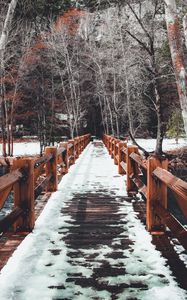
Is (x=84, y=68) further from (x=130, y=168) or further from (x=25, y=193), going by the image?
(x=25, y=193)

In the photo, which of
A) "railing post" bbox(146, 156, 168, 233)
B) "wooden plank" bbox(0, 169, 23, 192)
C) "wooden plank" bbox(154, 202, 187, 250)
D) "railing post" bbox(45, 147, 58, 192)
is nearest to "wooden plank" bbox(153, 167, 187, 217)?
"wooden plank" bbox(154, 202, 187, 250)

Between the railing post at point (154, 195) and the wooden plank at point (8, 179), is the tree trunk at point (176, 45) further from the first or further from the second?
the wooden plank at point (8, 179)

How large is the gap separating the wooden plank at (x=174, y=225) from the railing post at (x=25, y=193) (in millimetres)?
1940

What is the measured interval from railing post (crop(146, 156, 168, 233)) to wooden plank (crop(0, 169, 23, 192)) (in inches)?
78.0

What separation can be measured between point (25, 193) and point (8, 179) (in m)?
1.06

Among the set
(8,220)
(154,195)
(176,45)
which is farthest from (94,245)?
(176,45)

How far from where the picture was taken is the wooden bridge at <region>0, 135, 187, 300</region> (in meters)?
3.52

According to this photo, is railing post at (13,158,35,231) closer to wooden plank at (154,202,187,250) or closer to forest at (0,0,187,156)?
wooden plank at (154,202,187,250)

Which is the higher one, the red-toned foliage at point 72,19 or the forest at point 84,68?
the red-toned foliage at point 72,19

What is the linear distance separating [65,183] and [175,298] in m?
7.46

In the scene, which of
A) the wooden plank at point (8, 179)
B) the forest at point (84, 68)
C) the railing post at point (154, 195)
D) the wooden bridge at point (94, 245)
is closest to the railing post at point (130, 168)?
the wooden bridge at point (94, 245)

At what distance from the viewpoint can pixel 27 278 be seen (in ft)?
12.3

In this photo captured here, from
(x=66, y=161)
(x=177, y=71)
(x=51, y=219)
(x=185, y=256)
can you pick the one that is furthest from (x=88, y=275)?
(x=66, y=161)

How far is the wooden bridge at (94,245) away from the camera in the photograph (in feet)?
11.5
